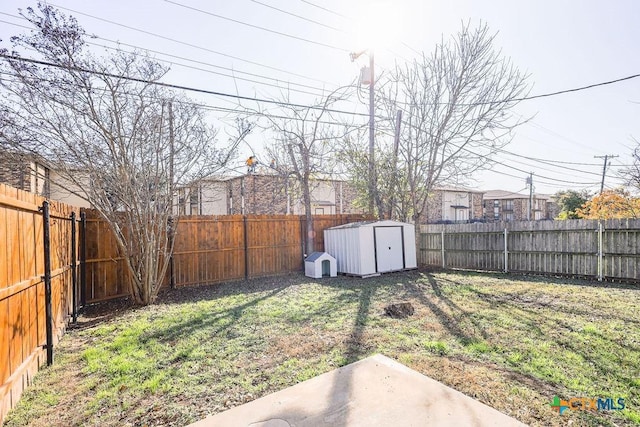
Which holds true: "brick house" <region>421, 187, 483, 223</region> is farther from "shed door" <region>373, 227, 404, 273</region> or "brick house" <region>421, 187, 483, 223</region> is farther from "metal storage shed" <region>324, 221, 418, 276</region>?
"shed door" <region>373, 227, 404, 273</region>

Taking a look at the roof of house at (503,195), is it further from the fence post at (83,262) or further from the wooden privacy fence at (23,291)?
the wooden privacy fence at (23,291)

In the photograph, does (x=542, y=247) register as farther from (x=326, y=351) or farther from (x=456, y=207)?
(x=456, y=207)

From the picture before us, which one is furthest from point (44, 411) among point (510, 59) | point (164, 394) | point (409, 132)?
point (510, 59)

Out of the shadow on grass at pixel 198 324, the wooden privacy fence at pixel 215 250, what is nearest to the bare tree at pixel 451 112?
the wooden privacy fence at pixel 215 250

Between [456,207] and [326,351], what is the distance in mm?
27797

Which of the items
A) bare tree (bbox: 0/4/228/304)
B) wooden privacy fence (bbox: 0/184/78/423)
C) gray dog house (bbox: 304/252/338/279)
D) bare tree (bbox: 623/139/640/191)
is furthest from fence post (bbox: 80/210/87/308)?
bare tree (bbox: 623/139/640/191)

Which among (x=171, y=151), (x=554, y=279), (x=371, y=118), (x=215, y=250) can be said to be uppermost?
(x=371, y=118)

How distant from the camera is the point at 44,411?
268cm

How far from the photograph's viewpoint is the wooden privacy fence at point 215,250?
22.1 ft

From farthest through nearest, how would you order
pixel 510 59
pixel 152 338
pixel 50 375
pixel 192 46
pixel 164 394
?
pixel 510 59 → pixel 192 46 → pixel 152 338 → pixel 50 375 → pixel 164 394

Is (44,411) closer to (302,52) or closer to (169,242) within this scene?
(169,242)

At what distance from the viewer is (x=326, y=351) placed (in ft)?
12.2

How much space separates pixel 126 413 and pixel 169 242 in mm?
5888

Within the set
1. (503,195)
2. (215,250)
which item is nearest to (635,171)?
(215,250)
